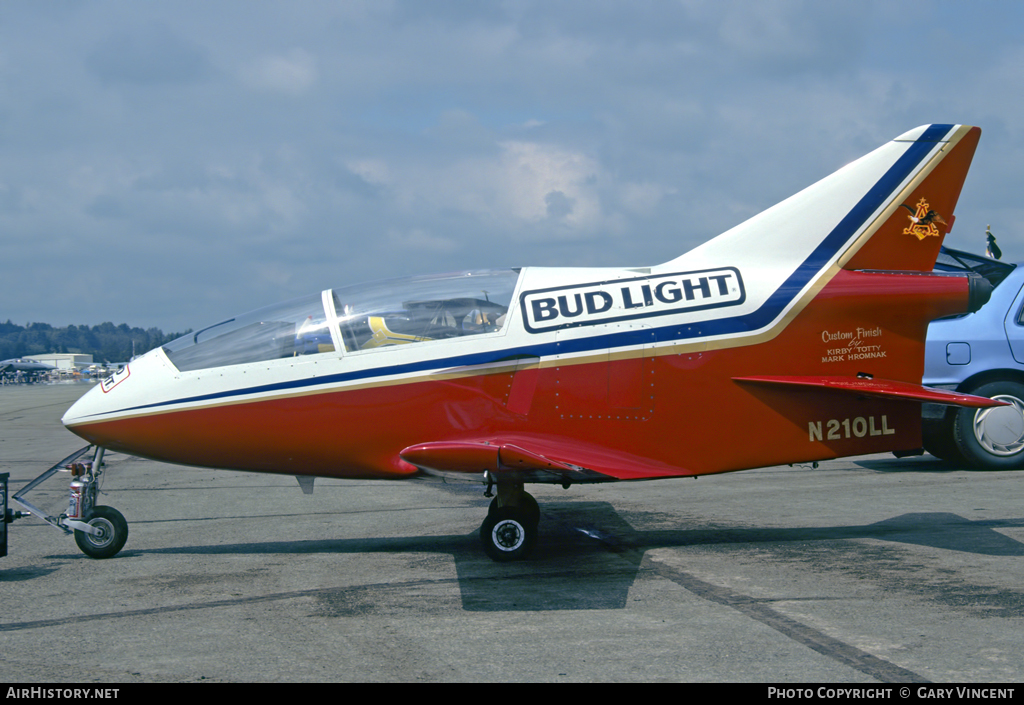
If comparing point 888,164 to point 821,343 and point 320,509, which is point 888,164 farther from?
point 320,509

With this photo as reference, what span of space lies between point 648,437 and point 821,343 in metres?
1.82

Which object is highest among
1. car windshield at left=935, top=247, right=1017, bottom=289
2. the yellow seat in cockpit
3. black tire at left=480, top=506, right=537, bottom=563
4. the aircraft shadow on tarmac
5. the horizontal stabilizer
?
car windshield at left=935, top=247, right=1017, bottom=289

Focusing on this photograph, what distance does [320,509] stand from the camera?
10688 millimetres

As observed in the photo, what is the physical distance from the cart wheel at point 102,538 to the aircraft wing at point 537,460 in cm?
304

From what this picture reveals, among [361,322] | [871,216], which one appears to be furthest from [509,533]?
[871,216]

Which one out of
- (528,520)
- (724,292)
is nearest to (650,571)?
(528,520)

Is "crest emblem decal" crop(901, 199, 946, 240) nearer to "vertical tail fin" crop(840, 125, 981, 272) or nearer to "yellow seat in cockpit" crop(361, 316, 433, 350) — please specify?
"vertical tail fin" crop(840, 125, 981, 272)

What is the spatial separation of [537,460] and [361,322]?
2.20 meters

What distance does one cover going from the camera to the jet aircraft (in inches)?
289

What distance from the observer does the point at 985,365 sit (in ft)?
38.8

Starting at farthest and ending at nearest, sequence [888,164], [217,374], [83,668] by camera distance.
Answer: [888,164] → [217,374] → [83,668]

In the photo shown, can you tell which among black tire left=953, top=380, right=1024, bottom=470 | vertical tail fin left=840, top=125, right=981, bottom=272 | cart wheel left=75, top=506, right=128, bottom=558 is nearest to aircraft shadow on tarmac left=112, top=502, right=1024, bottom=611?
cart wheel left=75, top=506, right=128, bottom=558

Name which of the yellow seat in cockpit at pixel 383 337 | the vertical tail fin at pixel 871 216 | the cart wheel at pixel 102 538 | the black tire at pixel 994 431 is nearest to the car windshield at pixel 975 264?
the black tire at pixel 994 431

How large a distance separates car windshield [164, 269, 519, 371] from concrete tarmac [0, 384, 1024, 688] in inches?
76.0
